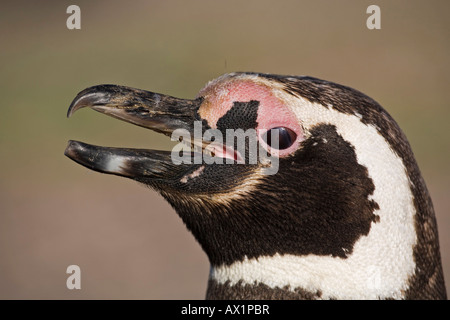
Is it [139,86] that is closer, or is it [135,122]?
[135,122]

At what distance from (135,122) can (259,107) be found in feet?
1.39

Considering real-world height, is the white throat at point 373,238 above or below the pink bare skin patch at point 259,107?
below

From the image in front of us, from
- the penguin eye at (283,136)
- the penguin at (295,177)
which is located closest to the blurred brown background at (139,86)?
the penguin at (295,177)

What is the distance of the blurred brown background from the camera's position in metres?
7.99

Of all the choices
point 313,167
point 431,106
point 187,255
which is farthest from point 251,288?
point 431,106

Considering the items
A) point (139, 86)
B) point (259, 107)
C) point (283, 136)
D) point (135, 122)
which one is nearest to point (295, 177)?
point (283, 136)

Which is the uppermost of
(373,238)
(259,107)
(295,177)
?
(259,107)

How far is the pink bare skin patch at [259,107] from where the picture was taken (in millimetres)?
2512

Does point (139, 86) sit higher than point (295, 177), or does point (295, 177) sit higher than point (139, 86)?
point (139, 86)

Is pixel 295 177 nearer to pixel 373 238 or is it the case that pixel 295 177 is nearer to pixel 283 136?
pixel 283 136

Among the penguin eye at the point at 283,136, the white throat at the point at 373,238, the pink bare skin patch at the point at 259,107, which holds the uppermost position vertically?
the pink bare skin patch at the point at 259,107

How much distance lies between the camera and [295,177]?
8.23ft

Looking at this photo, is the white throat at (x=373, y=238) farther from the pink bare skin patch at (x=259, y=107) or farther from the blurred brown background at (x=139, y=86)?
the blurred brown background at (x=139, y=86)

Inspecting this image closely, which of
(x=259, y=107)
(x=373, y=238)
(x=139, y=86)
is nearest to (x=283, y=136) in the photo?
(x=259, y=107)
